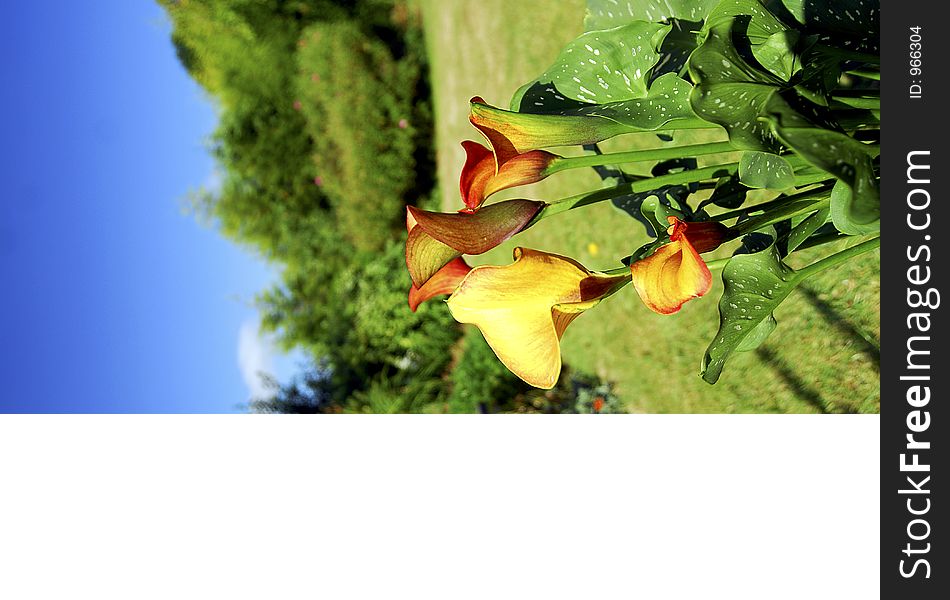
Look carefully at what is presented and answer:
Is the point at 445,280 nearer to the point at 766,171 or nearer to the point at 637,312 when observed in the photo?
the point at 766,171

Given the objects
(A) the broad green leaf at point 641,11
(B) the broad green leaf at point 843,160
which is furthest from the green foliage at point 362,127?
(B) the broad green leaf at point 843,160

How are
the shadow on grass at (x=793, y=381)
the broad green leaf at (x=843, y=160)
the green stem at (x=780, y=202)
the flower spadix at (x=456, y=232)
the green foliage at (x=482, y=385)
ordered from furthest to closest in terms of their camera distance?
the green foliage at (x=482, y=385) < the shadow on grass at (x=793, y=381) < the green stem at (x=780, y=202) < the flower spadix at (x=456, y=232) < the broad green leaf at (x=843, y=160)

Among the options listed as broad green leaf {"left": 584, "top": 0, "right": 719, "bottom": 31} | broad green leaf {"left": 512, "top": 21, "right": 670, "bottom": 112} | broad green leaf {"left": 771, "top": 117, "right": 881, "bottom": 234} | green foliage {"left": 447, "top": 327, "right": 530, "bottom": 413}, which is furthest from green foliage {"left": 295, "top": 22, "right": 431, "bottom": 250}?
broad green leaf {"left": 771, "top": 117, "right": 881, "bottom": 234}

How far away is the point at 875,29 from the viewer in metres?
0.64

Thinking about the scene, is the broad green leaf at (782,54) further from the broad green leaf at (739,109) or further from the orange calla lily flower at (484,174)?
the orange calla lily flower at (484,174)

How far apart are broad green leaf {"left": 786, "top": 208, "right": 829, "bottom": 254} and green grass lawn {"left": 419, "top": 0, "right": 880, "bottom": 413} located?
3.72ft

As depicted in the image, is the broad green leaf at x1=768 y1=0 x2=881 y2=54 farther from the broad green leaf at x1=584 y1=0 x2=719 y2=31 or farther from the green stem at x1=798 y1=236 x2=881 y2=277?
the green stem at x1=798 y1=236 x2=881 y2=277

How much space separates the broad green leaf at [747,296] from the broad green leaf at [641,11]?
255mm

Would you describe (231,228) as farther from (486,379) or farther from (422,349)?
(486,379)

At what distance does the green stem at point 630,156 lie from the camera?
1.80ft

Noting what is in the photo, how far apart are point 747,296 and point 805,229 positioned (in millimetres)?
87

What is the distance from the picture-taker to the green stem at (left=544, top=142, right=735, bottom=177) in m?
0.55
